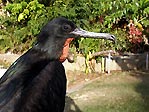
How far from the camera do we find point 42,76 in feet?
14.8

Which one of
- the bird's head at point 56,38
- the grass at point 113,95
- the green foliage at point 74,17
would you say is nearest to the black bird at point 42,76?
the bird's head at point 56,38

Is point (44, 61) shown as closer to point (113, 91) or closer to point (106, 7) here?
point (113, 91)

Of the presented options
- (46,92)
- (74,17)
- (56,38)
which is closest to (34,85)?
(46,92)

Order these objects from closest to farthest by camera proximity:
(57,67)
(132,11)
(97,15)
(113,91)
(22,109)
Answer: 1. (22,109)
2. (57,67)
3. (113,91)
4. (132,11)
5. (97,15)

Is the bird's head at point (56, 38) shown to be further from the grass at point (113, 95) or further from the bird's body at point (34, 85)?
the grass at point (113, 95)

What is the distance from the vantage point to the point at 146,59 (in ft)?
36.1

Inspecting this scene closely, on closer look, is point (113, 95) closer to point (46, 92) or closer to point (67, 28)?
point (67, 28)

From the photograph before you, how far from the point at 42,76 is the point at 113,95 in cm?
432

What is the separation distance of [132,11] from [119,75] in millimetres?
1515

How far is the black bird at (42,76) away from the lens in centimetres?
428

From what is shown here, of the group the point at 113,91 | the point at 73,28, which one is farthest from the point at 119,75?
the point at 73,28

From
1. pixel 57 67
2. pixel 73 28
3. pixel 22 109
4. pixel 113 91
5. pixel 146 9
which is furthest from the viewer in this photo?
pixel 146 9

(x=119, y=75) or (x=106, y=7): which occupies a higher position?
(x=106, y=7)

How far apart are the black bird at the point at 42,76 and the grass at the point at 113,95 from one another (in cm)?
295
